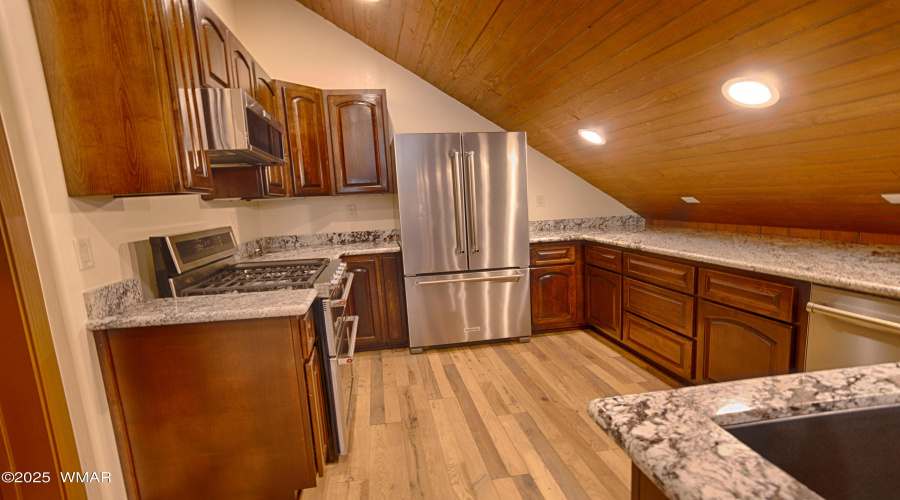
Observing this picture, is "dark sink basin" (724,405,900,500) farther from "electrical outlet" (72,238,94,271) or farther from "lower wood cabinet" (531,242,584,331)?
"lower wood cabinet" (531,242,584,331)

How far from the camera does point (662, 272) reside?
249cm

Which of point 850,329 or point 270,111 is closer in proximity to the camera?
point 850,329

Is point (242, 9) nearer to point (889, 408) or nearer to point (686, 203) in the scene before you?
point (686, 203)

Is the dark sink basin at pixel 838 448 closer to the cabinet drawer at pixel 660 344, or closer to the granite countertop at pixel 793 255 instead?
the granite countertop at pixel 793 255

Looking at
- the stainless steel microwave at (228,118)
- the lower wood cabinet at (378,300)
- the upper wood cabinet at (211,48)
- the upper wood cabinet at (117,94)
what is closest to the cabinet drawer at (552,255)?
the lower wood cabinet at (378,300)

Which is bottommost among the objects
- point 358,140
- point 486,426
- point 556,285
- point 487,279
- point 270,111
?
point 486,426

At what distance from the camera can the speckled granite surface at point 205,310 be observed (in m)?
1.41

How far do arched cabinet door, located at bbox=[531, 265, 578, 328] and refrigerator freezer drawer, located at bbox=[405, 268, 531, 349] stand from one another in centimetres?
14

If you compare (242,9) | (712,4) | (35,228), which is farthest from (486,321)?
(242,9)

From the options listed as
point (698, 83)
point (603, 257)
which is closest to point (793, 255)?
point (698, 83)

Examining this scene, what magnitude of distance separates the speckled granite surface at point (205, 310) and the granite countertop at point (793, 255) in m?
2.03

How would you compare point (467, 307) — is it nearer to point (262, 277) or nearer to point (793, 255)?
point (262, 277)

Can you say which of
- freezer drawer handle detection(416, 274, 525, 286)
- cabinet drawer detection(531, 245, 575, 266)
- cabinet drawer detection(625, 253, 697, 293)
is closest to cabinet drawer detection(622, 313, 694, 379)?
cabinet drawer detection(625, 253, 697, 293)

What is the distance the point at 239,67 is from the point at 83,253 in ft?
4.01
